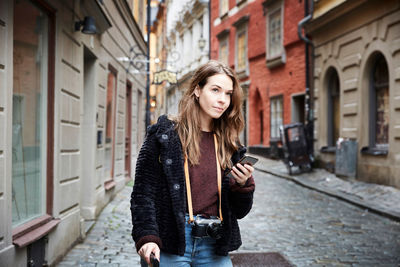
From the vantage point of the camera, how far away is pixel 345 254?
598cm

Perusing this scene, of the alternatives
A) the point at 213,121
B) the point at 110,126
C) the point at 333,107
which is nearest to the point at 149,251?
the point at 213,121

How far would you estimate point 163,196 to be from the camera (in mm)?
2354

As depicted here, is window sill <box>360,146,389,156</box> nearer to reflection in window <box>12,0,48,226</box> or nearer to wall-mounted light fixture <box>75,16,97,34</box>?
wall-mounted light fixture <box>75,16,97,34</box>

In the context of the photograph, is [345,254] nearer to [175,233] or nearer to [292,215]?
[292,215]

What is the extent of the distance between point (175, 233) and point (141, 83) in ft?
45.5

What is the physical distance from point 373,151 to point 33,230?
908cm

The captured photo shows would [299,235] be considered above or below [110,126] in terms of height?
below

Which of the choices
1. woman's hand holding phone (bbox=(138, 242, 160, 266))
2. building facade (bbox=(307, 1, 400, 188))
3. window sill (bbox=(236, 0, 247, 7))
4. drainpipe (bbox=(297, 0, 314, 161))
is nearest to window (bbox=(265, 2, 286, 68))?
drainpipe (bbox=(297, 0, 314, 161))

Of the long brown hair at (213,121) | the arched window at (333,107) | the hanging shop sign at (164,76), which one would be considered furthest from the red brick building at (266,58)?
the long brown hair at (213,121)

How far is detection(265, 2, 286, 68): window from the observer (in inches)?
752

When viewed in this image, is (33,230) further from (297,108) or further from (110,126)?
(297,108)

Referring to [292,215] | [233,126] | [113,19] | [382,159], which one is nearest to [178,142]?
[233,126]

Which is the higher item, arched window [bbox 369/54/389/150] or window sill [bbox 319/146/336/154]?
arched window [bbox 369/54/389/150]

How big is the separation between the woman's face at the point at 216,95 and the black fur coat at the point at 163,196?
0.66ft
